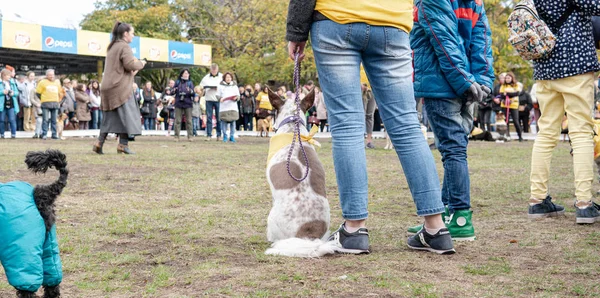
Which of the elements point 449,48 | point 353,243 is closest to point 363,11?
point 449,48

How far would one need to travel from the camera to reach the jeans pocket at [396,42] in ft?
12.6

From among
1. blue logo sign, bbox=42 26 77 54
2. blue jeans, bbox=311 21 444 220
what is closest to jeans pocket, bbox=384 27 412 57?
blue jeans, bbox=311 21 444 220

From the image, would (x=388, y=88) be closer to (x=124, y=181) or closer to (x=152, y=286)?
(x=152, y=286)

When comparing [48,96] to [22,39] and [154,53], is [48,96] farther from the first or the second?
[154,53]

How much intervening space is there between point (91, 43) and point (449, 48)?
3014cm

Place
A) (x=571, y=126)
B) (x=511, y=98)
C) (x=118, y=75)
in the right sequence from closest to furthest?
(x=571, y=126) < (x=118, y=75) < (x=511, y=98)

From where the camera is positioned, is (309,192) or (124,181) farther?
(124,181)

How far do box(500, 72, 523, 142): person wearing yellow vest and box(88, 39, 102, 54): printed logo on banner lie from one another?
773 inches

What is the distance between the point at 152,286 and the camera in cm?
322

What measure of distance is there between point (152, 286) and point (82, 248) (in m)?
1.04

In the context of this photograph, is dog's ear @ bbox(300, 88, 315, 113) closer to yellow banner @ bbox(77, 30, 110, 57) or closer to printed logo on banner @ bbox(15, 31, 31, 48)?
printed logo on banner @ bbox(15, 31, 31, 48)

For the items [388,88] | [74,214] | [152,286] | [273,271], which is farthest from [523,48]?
[74,214]

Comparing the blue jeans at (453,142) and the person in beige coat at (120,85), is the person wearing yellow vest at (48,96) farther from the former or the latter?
the blue jeans at (453,142)

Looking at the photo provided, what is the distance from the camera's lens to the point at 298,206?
4.04 m
